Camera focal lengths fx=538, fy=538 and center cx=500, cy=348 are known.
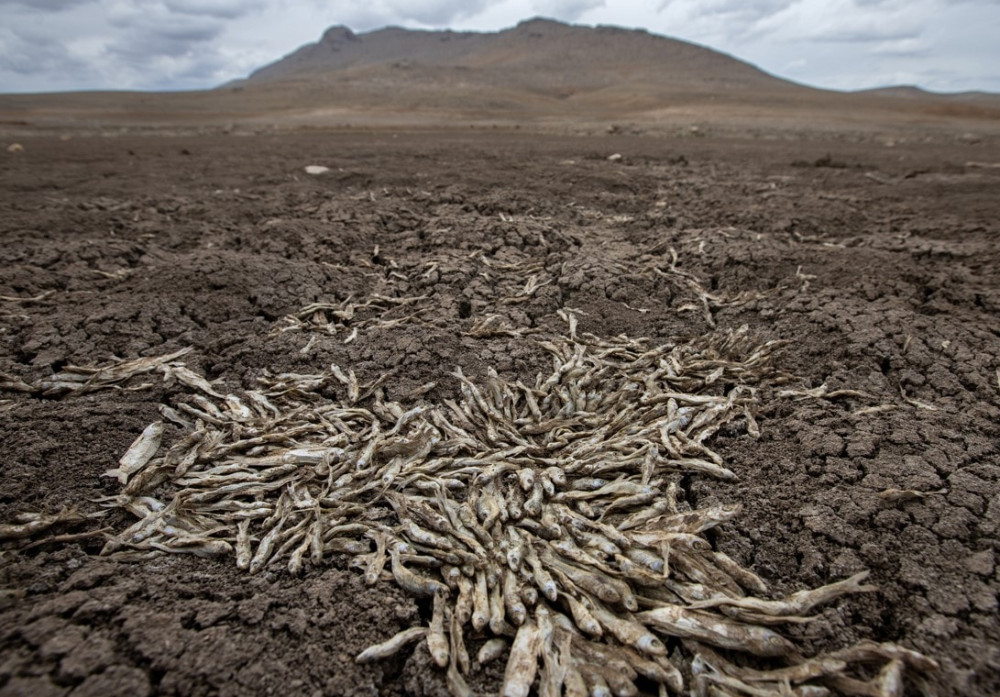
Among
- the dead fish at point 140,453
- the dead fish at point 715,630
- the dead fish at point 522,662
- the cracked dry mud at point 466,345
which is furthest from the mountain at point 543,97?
the dead fish at point 522,662

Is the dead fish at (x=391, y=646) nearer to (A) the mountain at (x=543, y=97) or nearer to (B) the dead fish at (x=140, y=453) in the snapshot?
(B) the dead fish at (x=140, y=453)

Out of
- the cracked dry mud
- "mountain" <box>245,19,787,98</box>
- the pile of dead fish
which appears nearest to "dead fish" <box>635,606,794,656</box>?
the pile of dead fish

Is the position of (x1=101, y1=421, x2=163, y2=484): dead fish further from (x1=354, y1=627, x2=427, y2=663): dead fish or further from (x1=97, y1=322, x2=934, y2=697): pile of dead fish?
(x1=354, y1=627, x2=427, y2=663): dead fish

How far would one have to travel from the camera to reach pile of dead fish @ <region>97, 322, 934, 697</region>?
5.95 feet

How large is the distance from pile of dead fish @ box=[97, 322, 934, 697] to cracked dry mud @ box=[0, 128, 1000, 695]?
108 mm

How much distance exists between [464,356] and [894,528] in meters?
2.42

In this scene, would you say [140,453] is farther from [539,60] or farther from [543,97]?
[539,60]

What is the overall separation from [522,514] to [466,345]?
155 cm

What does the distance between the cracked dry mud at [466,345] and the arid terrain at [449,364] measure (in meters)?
0.02

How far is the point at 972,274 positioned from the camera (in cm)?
436

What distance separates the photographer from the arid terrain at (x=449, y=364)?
181cm

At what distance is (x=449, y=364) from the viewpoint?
3.53m

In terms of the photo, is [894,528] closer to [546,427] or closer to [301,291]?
[546,427]

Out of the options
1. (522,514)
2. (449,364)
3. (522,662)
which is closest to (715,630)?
(522,662)
